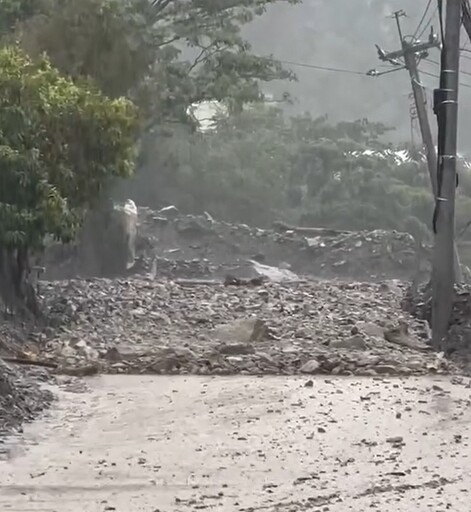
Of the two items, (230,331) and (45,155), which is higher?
(45,155)

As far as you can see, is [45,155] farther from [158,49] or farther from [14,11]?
[158,49]

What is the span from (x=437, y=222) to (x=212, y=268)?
62.9ft

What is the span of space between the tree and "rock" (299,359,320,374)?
444 centimetres

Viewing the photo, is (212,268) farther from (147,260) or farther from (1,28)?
(1,28)

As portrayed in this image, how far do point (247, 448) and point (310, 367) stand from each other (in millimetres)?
4823

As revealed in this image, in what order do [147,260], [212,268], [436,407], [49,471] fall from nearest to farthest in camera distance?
[49,471]
[436,407]
[147,260]
[212,268]

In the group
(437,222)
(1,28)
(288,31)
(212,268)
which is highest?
(288,31)

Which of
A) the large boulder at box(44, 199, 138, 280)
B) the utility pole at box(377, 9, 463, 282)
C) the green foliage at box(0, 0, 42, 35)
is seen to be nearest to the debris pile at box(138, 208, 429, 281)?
the large boulder at box(44, 199, 138, 280)

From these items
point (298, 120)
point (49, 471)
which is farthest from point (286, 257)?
point (49, 471)

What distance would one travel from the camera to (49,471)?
27.7ft

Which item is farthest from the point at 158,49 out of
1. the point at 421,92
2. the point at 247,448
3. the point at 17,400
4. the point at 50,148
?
the point at 247,448

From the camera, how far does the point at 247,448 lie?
9258 millimetres

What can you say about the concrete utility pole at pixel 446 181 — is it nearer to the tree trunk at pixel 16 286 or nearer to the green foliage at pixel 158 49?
the tree trunk at pixel 16 286

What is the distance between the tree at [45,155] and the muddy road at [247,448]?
395 centimetres
